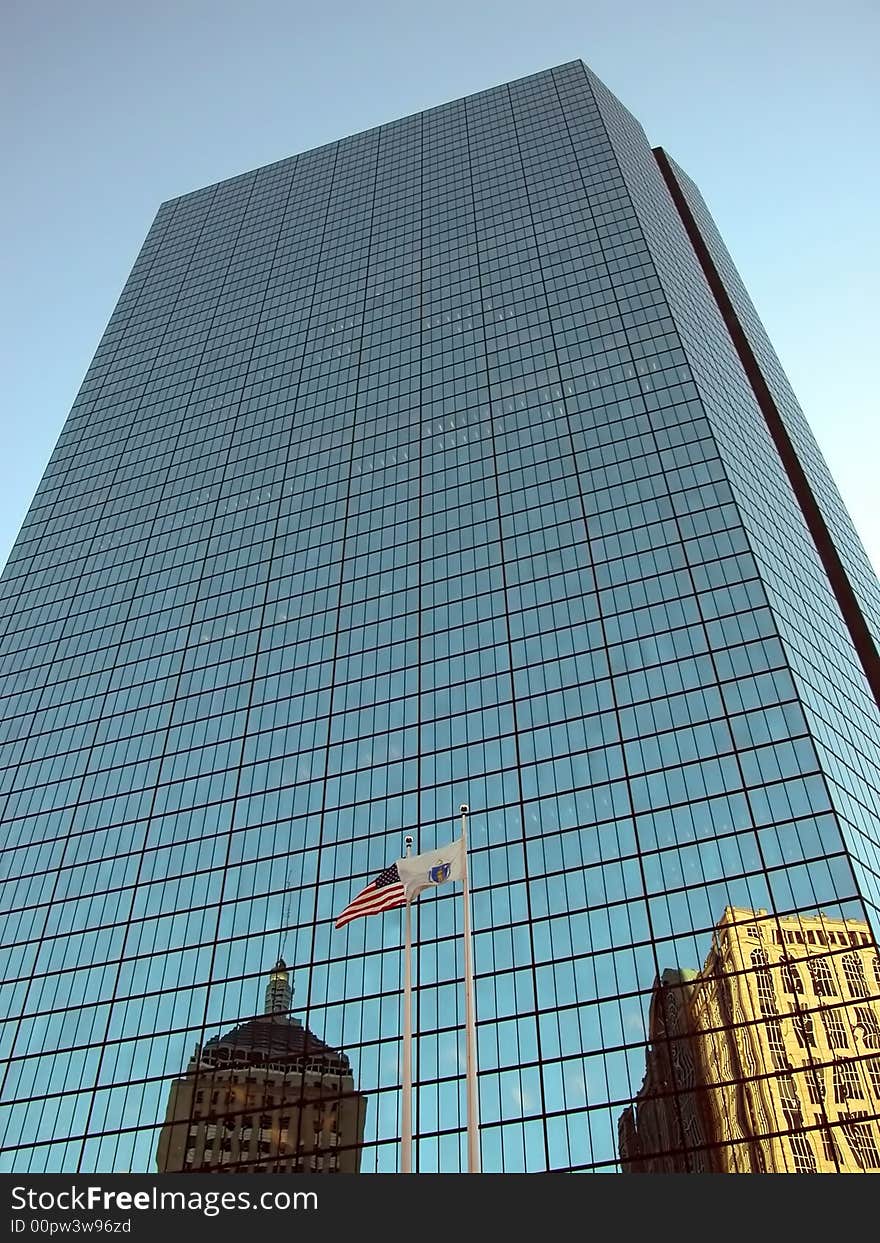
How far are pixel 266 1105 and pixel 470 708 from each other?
1086 inches

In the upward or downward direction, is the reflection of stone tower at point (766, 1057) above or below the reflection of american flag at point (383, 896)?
above

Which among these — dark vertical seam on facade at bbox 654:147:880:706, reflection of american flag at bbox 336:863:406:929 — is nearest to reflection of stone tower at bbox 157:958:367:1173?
reflection of american flag at bbox 336:863:406:929

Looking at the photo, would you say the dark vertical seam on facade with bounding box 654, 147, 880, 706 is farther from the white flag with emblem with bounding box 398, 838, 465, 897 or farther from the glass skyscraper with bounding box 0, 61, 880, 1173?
the white flag with emblem with bounding box 398, 838, 465, 897

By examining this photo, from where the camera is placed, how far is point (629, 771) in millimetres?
69812

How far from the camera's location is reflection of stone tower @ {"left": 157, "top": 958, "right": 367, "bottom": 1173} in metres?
63.7

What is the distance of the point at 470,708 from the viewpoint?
78438 mm

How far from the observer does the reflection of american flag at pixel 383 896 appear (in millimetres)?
34312

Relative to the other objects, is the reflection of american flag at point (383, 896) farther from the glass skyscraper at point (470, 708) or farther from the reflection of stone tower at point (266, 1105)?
the reflection of stone tower at point (266, 1105)

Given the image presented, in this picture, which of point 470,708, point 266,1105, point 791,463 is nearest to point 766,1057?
point 266,1105

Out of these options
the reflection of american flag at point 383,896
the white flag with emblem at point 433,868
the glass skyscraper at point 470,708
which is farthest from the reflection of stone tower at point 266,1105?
the white flag with emblem at point 433,868

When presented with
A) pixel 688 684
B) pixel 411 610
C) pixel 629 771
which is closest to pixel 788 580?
pixel 688 684

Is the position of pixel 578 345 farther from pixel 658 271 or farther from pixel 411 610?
pixel 411 610

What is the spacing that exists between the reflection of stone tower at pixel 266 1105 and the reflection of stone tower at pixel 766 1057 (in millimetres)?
16520

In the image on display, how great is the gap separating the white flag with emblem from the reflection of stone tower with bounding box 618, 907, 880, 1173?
28546mm
